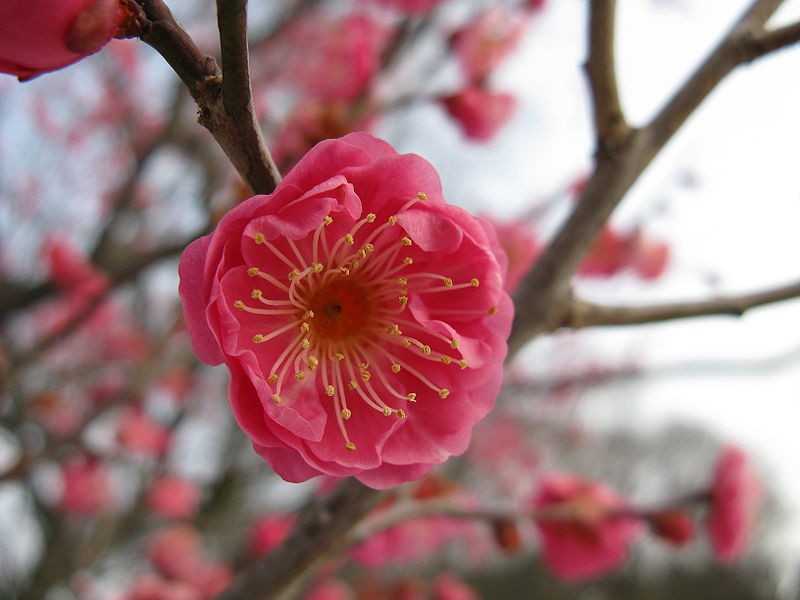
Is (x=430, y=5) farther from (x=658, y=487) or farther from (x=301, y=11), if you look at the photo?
(x=658, y=487)

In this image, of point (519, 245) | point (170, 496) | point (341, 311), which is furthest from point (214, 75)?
point (170, 496)

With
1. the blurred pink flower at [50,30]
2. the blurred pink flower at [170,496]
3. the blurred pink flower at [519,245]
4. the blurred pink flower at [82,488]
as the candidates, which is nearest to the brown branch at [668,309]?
the blurred pink flower at [50,30]

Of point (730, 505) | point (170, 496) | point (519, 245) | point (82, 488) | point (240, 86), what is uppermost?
point (240, 86)

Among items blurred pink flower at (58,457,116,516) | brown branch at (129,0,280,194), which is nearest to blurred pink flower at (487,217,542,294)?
blurred pink flower at (58,457,116,516)

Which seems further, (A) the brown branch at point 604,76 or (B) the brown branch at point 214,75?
(A) the brown branch at point 604,76

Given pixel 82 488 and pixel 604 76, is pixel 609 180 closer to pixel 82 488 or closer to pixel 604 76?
pixel 604 76

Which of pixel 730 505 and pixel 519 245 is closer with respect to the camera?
pixel 730 505

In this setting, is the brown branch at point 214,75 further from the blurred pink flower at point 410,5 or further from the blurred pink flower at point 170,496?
the blurred pink flower at point 170,496
